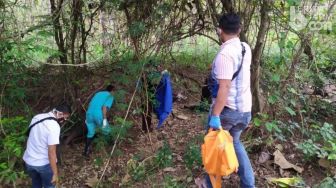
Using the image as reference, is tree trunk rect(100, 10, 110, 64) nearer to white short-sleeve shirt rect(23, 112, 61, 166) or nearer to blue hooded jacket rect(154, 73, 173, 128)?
blue hooded jacket rect(154, 73, 173, 128)

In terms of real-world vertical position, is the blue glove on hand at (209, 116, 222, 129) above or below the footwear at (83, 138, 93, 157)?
above

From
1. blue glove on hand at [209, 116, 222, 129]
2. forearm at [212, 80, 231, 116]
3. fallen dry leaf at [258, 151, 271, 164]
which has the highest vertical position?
forearm at [212, 80, 231, 116]

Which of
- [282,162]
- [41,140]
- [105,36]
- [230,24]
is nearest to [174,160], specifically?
[282,162]

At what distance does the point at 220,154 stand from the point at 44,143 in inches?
75.4

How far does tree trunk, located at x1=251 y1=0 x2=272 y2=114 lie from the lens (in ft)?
16.5

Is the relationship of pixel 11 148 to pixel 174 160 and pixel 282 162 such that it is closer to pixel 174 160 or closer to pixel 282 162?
pixel 174 160

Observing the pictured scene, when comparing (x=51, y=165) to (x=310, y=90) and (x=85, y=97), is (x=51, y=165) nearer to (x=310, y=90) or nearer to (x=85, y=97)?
(x=85, y=97)

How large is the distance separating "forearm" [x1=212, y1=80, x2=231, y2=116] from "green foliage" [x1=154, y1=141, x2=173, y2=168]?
6.10 ft

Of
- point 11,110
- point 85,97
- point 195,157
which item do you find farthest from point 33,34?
point 195,157

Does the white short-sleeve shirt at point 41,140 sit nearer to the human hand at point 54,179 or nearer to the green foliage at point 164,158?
the human hand at point 54,179

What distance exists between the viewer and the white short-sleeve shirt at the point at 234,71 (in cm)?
358

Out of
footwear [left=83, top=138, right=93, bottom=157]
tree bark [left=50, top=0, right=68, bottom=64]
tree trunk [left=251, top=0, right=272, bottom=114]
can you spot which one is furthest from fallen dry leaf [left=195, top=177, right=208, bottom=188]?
tree bark [left=50, top=0, right=68, bottom=64]

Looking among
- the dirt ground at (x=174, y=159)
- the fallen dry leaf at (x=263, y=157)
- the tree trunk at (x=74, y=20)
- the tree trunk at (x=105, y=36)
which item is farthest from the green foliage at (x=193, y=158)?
the tree trunk at (x=74, y=20)

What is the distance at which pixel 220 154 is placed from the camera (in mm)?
3631
